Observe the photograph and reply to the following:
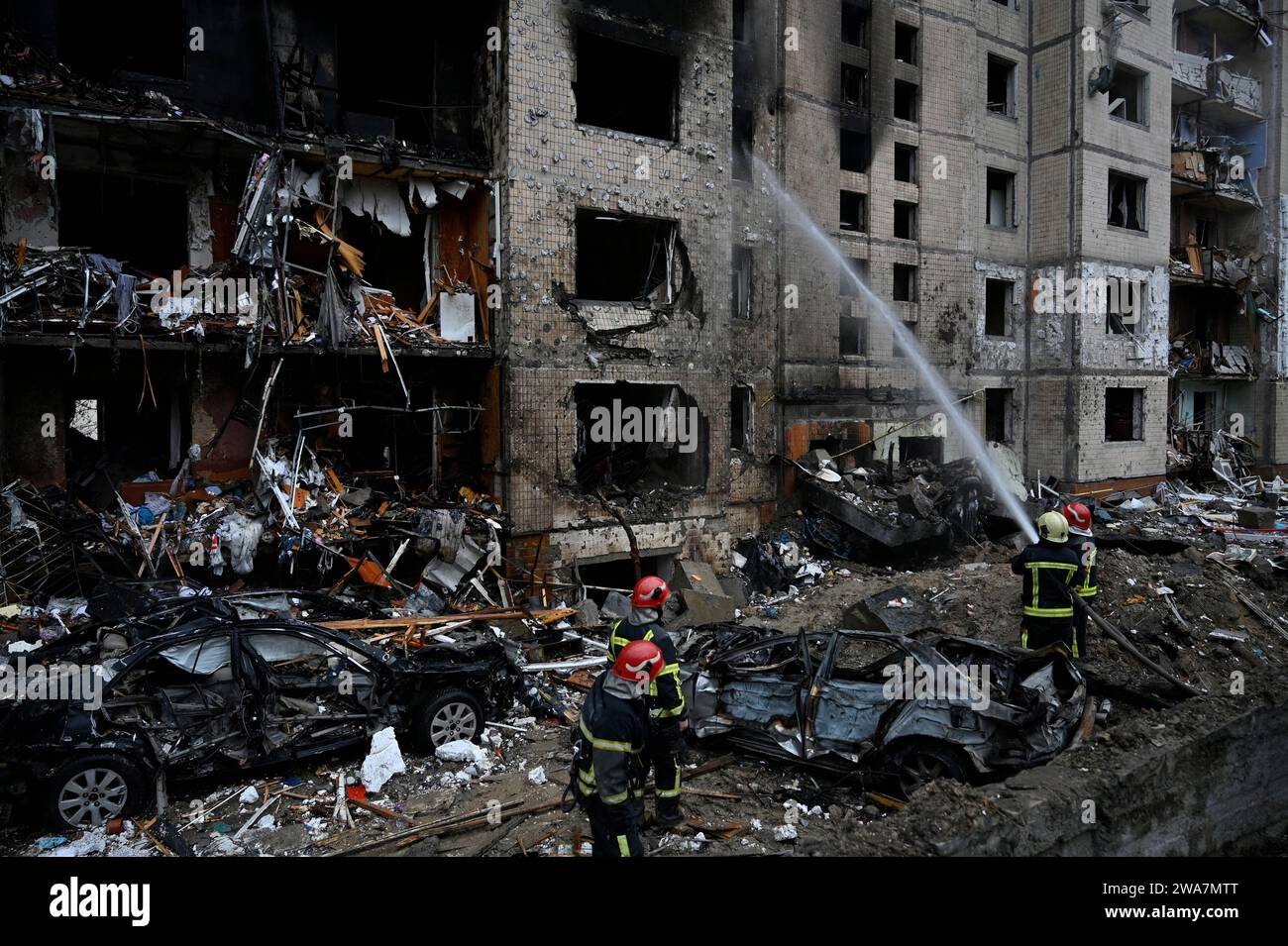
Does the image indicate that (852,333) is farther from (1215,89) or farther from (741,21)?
(1215,89)

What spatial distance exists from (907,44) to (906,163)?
2922mm

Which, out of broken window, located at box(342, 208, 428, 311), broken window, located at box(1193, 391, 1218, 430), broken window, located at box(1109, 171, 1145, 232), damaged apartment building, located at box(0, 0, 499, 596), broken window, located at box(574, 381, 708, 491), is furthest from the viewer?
broken window, located at box(1193, 391, 1218, 430)

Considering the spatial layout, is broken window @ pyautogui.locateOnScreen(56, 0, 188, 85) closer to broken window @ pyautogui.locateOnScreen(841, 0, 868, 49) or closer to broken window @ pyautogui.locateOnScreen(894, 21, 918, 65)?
broken window @ pyautogui.locateOnScreen(841, 0, 868, 49)

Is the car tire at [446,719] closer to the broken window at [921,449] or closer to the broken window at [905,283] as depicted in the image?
the broken window at [921,449]

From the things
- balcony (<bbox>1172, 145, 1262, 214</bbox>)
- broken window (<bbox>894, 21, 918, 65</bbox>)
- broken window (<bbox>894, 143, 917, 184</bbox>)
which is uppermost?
broken window (<bbox>894, 21, 918, 65</bbox>)

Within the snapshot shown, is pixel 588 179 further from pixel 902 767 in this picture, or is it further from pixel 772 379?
pixel 902 767

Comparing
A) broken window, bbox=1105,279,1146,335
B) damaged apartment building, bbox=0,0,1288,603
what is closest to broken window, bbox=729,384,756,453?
damaged apartment building, bbox=0,0,1288,603

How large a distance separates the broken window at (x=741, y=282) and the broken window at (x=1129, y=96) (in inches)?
507

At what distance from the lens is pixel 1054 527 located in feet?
27.7

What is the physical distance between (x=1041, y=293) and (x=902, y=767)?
18879 millimetres

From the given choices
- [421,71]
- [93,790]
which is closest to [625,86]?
[421,71]

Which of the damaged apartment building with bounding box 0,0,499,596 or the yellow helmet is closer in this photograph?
the yellow helmet

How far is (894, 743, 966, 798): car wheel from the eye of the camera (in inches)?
269

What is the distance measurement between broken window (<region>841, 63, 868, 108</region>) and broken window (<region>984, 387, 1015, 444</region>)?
336 inches
